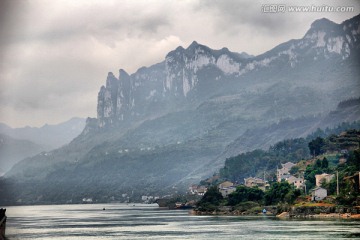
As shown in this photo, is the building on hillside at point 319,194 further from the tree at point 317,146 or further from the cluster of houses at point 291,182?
the tree at point 317,146

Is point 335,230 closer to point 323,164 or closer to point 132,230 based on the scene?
point 132,230

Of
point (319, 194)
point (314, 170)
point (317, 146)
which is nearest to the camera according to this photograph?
point (319, 194)

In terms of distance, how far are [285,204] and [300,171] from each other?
3618cm

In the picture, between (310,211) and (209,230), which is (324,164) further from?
(209,230)

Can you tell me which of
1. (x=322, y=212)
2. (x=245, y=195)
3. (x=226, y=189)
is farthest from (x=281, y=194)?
(x=226, y=189)

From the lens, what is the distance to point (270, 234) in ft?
319

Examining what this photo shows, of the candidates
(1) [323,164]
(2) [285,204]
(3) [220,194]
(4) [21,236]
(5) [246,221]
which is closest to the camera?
(4) [21,236]

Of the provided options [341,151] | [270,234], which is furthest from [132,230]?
[341,151]

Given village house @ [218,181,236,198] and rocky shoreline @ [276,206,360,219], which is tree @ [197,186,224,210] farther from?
rocky shoreline @ [276,206,360,219]

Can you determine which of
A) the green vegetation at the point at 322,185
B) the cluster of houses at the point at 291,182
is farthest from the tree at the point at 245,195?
the cluster of houses at the point at 291,182

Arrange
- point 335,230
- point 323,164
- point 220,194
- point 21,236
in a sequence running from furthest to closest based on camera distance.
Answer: point 220,194 → point 323,164 → point 21,236 → point 335,230

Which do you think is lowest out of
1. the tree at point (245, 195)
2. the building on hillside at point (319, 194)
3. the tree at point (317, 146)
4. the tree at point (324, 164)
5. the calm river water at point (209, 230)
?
the calm river water at point (209, 230)

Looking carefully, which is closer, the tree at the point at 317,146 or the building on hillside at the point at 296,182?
the building on hillside at the point at 296,182

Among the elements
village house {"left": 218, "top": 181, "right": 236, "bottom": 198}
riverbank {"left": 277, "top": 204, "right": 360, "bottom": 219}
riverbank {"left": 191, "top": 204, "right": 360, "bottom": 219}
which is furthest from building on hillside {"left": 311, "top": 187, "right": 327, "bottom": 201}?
village house {"left": 218, "top": 181, "right": 236, "bottom": 198}
